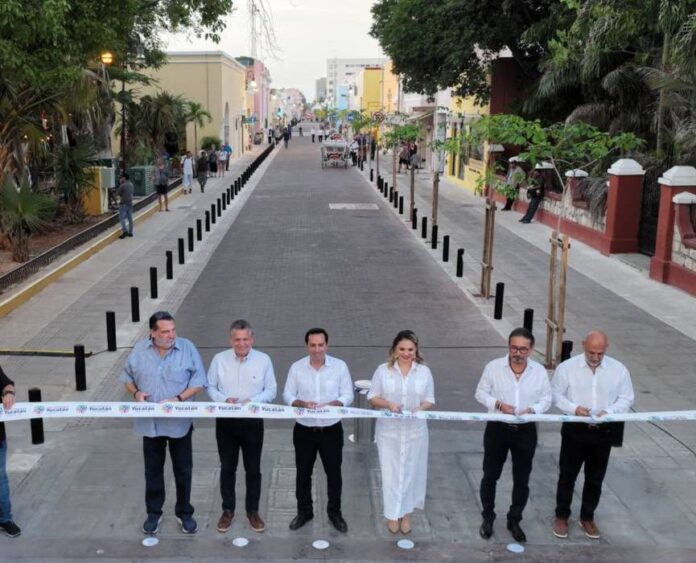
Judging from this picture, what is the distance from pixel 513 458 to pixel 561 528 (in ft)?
2.26

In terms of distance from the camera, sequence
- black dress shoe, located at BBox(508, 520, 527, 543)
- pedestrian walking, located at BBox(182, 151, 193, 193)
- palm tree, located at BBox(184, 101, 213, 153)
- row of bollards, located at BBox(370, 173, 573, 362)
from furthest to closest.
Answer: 1. palm tree, located at BBox(184, 101, 213, 153)
2. pedestrian walking, located at BBox(182, 151, 193, 193)
3. row of bollards, located at BBox(370, 173, 573, 362)
4. black dress shoe, located at BBox(508, 520, 527, 543)

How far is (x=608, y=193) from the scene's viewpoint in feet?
61.1

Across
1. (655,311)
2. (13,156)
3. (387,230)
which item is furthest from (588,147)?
(13,156)

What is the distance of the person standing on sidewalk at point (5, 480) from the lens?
5816 millimetres

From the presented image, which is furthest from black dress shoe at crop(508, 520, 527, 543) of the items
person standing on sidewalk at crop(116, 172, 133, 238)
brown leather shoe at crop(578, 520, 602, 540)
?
person standing on sidewalk at crop(116, 172, 133, 238)

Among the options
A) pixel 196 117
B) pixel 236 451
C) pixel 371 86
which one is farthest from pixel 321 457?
pixel 371 86

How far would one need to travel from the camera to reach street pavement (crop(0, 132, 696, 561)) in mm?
5938

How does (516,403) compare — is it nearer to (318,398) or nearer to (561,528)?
(561,528)

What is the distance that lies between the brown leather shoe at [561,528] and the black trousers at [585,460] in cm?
4

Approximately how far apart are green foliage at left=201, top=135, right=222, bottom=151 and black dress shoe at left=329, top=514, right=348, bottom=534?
1580 inches

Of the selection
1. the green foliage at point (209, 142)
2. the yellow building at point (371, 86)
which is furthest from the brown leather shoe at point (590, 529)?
the yellow building at point (371, 86)

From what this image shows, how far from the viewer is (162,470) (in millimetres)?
5906

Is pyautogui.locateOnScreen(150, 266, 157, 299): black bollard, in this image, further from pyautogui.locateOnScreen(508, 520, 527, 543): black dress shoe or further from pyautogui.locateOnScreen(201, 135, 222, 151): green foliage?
pyautogui.locateOnScreen(201, 135, 222, 151): green foliage

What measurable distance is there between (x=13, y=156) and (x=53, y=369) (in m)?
10.1
